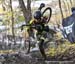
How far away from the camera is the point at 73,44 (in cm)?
462

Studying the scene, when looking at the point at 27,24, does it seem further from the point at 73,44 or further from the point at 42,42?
the point at 73,44

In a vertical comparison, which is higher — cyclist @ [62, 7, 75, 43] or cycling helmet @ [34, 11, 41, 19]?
cycling helmet @ [34, 11, 41, 19]

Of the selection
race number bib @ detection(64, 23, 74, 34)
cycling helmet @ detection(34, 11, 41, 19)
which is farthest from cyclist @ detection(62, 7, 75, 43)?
cycling helmet @ detection(34, 11, 41, 19)

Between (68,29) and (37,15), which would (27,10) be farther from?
(68,29)

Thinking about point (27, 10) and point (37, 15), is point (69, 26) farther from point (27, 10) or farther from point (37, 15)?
point (27, 10)

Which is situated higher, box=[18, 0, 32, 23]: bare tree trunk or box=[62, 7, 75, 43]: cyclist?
box=[18, 0, 32, 23]: bare tree trunk

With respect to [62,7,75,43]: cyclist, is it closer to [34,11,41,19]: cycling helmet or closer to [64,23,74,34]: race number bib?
[64,23,74,34]: race number bib

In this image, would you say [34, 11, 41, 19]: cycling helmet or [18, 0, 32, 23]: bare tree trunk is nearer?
[34, 11, 41, 19]: cycling helmet

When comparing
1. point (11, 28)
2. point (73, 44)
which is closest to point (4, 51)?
point (11, 28)

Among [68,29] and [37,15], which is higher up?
[37,15]

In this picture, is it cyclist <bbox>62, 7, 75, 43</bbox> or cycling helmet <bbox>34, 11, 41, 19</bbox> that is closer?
cycling helmet <bbox>34, 11, 41, 19</bbox>

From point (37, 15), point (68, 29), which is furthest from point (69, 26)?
point (37, 15)

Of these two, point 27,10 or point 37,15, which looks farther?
point 27,10

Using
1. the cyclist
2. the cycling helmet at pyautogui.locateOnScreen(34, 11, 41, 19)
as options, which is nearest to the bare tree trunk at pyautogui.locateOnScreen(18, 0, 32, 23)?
the cycling helmet at pyautogui.locateOnScreen(34, 11, 41, 19)
